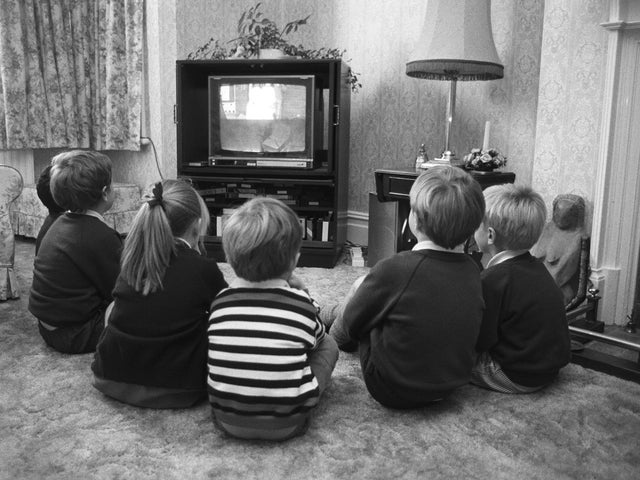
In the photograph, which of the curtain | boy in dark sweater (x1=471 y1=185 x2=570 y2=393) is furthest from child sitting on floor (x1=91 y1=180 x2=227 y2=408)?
the curtain

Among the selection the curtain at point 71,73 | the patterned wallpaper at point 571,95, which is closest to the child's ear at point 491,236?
the patterned wallpaper at point 571,95

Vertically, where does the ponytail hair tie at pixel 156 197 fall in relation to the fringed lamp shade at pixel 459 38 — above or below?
below

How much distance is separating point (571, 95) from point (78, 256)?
2050 mm

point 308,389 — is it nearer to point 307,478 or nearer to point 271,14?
point 307,478

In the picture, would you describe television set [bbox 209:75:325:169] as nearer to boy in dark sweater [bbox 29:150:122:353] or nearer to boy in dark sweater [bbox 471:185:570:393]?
boy in dark sweater [bbox 29:150:122:353]

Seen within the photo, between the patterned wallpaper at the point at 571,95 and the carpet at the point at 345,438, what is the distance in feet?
3.39

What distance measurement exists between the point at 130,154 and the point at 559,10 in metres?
3.21

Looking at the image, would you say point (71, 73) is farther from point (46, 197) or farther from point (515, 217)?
point (515, 217)

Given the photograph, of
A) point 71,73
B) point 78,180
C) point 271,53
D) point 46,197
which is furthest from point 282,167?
point 71,73

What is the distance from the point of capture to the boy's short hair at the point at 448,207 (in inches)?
62.6

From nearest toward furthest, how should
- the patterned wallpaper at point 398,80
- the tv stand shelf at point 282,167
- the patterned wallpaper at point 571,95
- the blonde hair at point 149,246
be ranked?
1. the blonde hair at point 149,246
2. the patterned wallpaper at point 571,95
3. the patterned wallpaper at point 398,80
4. the tv stand shelf at point 282,167

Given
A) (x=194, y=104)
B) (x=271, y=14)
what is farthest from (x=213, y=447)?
(x=271, y=14)

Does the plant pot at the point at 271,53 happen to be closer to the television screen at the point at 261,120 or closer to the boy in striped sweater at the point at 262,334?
the television screen at the point at 261,120

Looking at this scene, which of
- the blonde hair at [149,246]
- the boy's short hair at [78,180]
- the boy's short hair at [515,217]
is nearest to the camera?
the blonde hair at [149,246]
